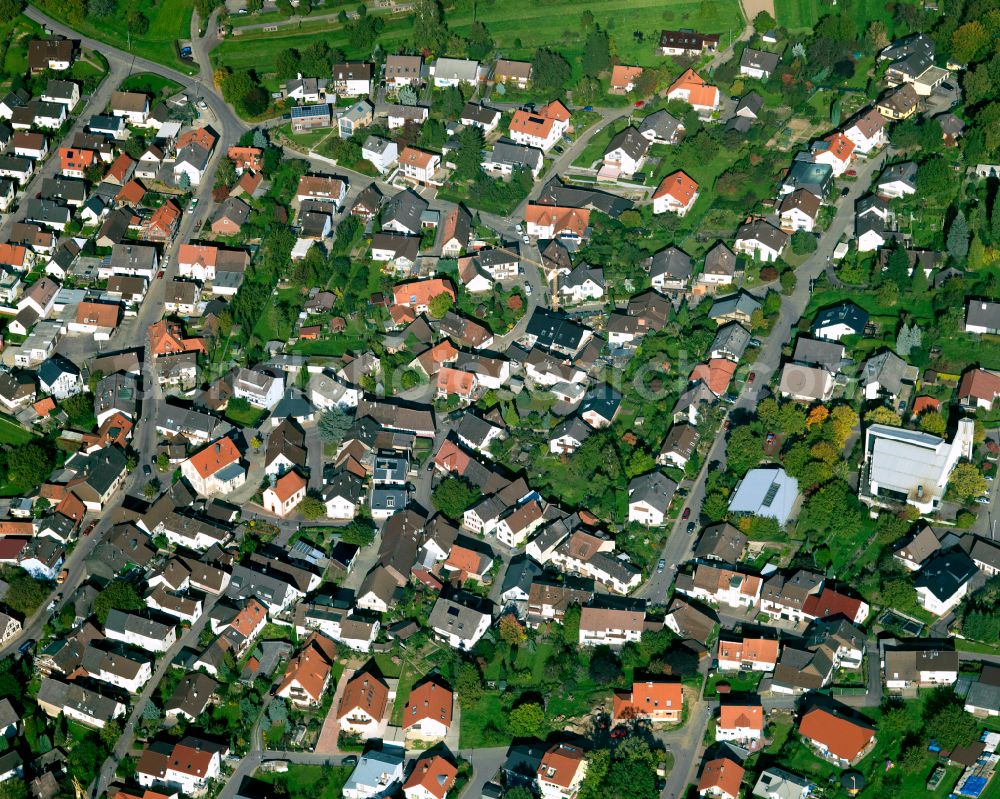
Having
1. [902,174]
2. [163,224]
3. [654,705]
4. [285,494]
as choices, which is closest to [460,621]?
[654,705]

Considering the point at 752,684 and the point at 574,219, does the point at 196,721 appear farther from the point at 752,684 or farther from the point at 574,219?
the point at 574,219

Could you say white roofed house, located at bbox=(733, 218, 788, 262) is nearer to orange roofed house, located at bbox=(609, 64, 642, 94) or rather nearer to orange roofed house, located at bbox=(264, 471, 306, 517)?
orange roofed house, located at bbox=(609, 64, 642, 94)

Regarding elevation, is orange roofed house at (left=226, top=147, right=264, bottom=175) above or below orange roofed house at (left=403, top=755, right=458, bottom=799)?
above

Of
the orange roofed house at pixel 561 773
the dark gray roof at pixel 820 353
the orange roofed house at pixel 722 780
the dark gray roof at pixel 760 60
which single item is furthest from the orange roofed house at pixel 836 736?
the dark gray roof at pixel 760 60

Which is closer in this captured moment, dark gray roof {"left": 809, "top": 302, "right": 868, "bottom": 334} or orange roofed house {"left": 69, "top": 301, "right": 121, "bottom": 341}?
dark gray roof {"left": 809, "top": 302, "right": 868, "bottom": 334}

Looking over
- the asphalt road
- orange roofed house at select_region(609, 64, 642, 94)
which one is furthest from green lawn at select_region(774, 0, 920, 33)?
the asphalt road

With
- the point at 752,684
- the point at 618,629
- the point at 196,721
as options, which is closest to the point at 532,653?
the point at 618,629
